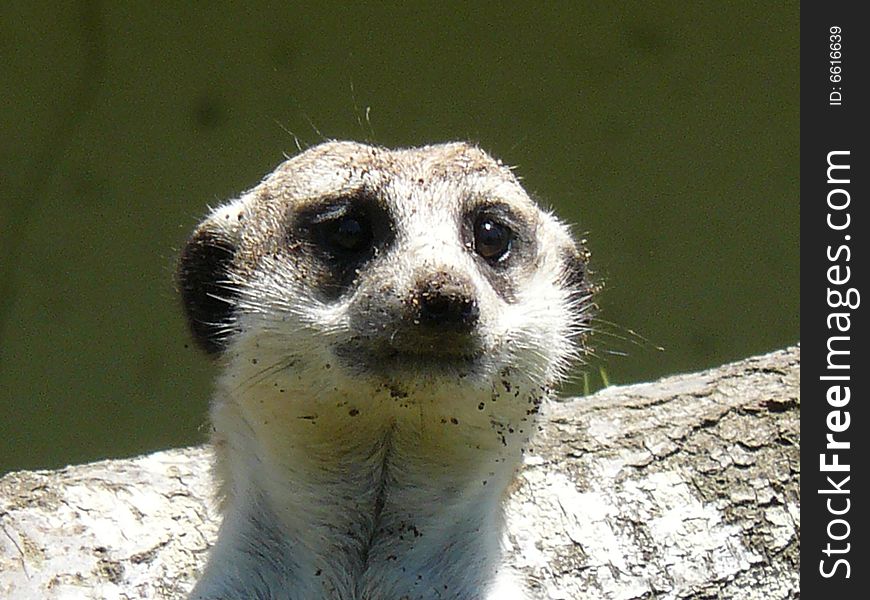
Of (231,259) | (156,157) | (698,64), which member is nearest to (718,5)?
(698,64)

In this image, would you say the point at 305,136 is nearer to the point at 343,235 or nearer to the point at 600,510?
the point at 600,510

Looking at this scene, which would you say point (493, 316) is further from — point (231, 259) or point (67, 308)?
point (67, 308)

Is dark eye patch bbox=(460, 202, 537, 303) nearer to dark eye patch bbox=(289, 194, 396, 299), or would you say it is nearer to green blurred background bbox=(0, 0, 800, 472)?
dark eye patch bbox=(289, 194, 396, 299)

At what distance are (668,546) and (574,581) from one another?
0.30 metres

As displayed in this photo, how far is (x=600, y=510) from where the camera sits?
4.23 m

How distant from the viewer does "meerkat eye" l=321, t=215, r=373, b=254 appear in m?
3.40

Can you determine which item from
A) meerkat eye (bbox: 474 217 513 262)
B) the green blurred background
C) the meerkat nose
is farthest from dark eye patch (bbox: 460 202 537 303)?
the green blurred background

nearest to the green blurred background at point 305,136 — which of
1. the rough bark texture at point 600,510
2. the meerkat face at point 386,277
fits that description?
→ the rough bark texture at point 600,510

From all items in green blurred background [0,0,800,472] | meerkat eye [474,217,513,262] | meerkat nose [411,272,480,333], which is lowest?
meerkat nose [411,272,480,333]

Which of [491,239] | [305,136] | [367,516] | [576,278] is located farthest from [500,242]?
[305,136]

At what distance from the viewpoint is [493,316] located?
3.22 m

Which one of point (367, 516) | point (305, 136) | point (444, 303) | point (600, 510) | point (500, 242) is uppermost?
point (305, 136)

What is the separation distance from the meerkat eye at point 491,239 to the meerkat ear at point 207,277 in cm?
63

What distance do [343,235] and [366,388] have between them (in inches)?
16.6
